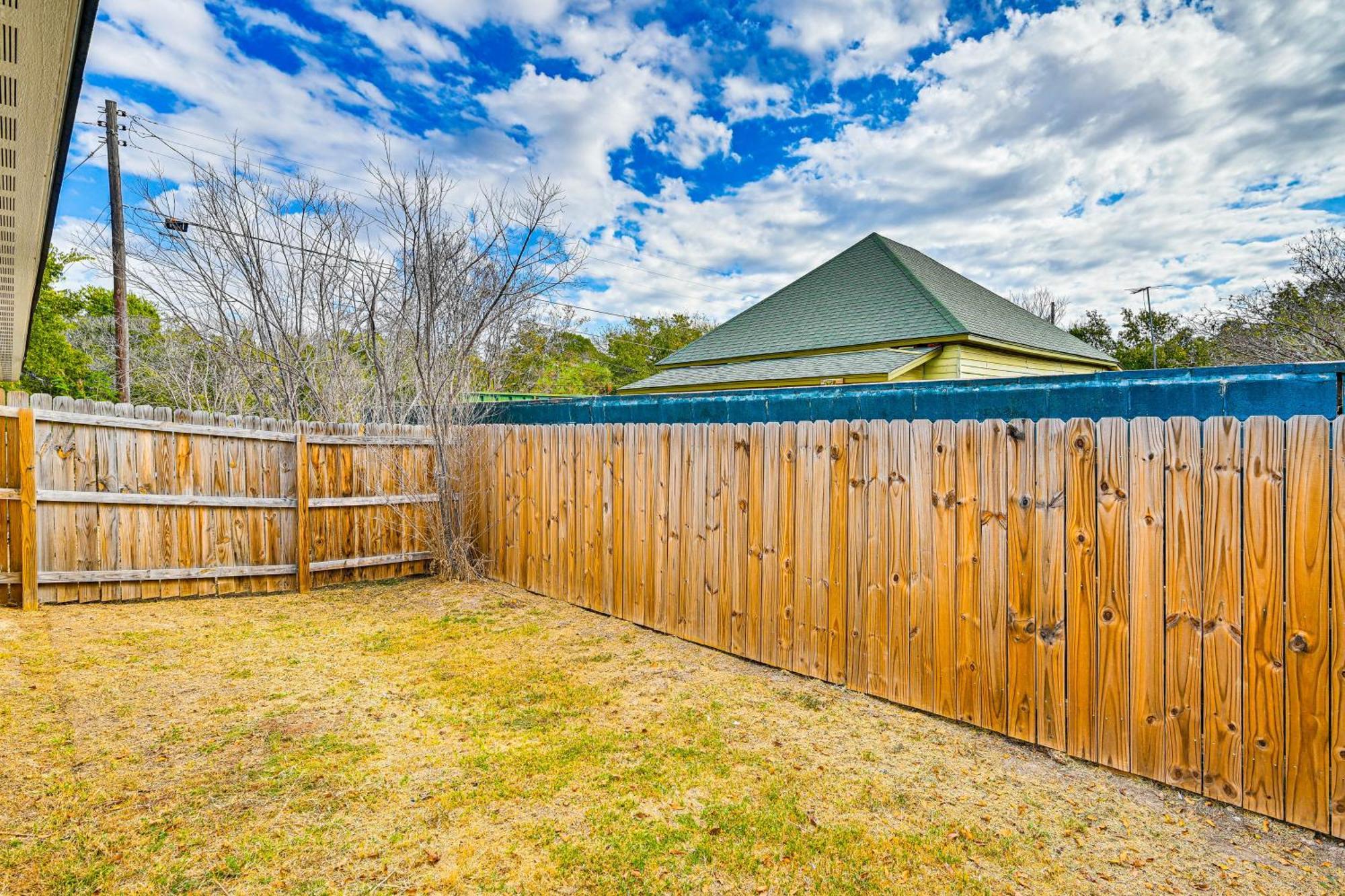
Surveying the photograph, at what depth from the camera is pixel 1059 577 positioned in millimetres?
2719

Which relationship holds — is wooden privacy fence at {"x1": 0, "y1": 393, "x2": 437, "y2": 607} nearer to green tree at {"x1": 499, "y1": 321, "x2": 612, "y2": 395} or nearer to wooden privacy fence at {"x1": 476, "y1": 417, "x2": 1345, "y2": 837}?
wooden privacy fence at {"x1": 476, "y1": 417, "x2": 1345, "y2": 837}

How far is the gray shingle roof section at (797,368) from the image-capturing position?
8.69 metres

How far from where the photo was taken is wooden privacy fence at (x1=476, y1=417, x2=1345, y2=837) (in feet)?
7.12

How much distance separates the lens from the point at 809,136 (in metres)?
12.2

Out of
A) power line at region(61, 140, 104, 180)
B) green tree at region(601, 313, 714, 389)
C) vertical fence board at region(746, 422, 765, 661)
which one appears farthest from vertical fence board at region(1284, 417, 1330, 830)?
green tree at region(601, 313, 714, 389)

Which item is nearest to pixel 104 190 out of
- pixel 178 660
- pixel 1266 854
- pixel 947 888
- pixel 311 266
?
pixel 311 266

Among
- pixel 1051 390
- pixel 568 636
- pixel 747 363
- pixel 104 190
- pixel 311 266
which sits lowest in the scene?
pixel 568 636

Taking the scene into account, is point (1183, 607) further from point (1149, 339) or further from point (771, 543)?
point (1149, 339)

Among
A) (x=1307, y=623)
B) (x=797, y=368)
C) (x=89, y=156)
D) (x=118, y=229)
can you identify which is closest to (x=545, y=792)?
(x=1307, y=623)

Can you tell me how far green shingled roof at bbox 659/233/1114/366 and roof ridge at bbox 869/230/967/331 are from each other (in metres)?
0.02

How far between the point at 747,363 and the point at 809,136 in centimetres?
499

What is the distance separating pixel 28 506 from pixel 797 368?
8.95m

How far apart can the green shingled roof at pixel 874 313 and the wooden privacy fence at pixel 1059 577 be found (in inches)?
261

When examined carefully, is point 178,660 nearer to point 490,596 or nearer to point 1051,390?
point 490,596
